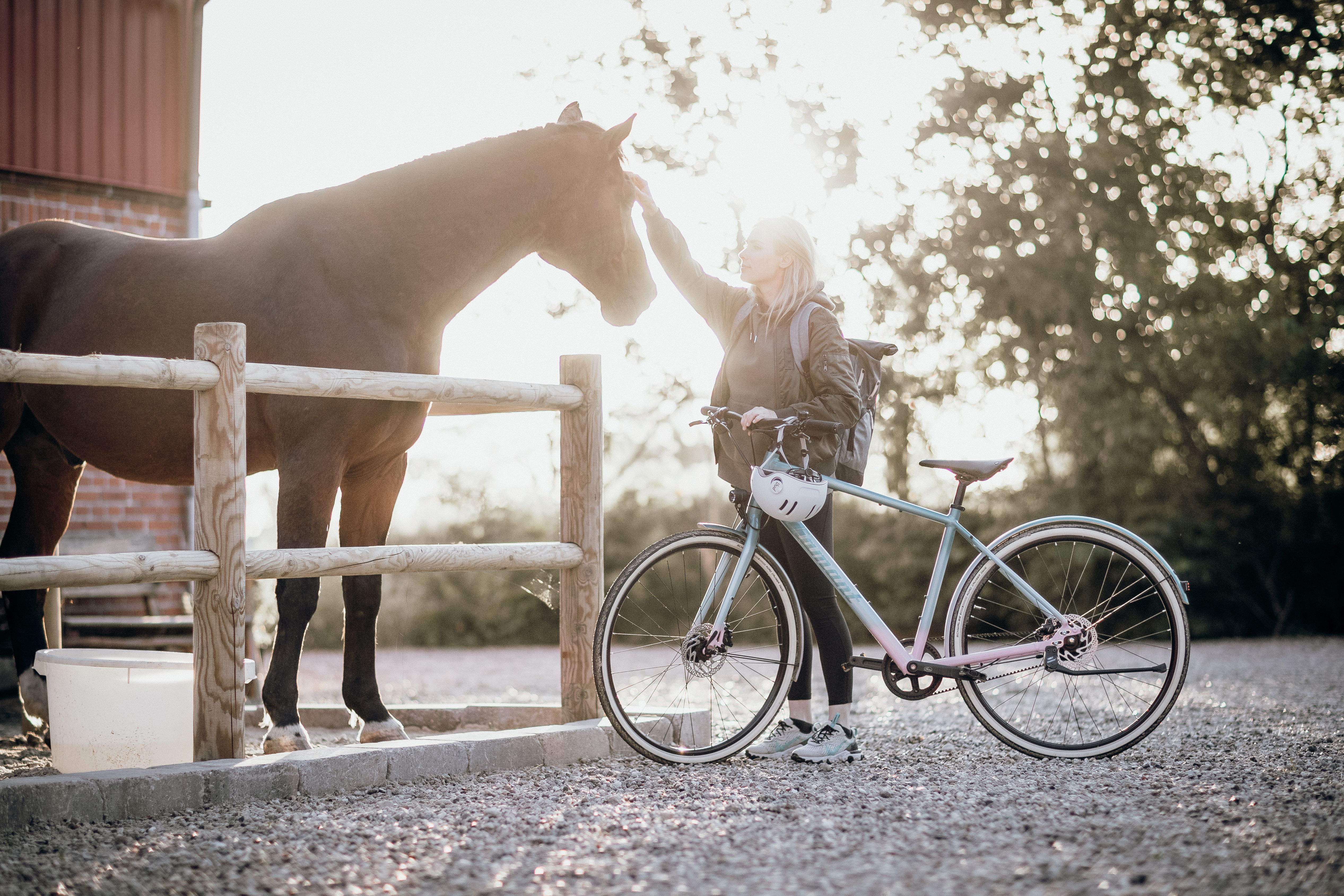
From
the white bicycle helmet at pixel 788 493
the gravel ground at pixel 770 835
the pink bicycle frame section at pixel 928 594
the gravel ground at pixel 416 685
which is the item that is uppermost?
the white bicycle helmet at pixel 788 493

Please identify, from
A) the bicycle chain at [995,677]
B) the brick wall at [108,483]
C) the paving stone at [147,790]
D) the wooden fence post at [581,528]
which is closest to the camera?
the paving stone at [147,790]

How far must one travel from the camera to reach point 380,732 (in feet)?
12.1

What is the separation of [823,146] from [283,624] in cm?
842

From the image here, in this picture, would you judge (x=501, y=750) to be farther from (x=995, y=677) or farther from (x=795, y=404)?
(x=995, y=677)

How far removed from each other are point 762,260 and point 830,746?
1.62 meters

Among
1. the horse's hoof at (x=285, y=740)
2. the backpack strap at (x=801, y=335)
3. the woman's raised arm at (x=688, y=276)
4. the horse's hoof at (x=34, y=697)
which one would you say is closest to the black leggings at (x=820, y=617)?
the backpack strap at (x=801, y=335)

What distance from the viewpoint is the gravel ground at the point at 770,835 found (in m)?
2.12

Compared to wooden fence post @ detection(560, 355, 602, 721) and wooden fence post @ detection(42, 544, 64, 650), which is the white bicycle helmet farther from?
wooden fence post @ detection(42, 544, 64, 650)

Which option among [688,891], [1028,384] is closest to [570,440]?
[688,891]

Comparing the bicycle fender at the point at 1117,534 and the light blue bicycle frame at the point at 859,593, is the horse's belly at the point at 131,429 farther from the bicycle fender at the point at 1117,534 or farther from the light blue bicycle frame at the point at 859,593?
the bicycle fender at the point at 1117,534

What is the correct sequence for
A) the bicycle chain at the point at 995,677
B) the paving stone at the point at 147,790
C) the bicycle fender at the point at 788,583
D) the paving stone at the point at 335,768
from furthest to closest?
1. the bicycle fender at the point at 788,583
2. the bicycle chain at the point at 995,677
3. the paving stone at the point at 335,768
4. the paving stone at the point at 147,790

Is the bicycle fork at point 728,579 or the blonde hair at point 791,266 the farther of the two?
the blonde hair at point 791,266

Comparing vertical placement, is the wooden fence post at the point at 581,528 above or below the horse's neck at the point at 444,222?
below

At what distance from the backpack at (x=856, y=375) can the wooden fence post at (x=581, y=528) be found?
59cm
